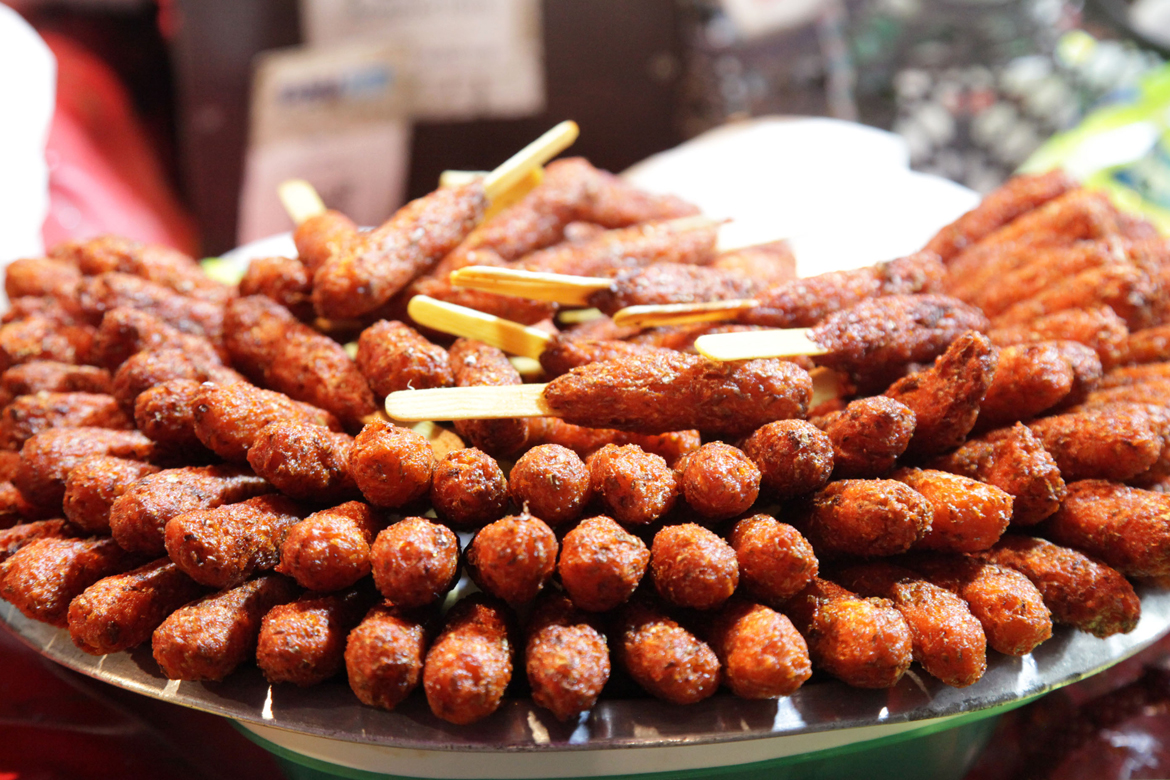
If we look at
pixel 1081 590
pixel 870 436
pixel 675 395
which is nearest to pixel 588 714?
pixel 675 395

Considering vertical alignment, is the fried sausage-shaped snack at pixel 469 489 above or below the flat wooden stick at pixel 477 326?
below

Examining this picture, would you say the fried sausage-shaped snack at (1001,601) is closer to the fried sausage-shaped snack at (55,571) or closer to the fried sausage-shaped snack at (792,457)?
the fried sausage-shaped snack at (792,457)

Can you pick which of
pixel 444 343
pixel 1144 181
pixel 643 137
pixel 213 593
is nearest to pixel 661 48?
pixel 643 137

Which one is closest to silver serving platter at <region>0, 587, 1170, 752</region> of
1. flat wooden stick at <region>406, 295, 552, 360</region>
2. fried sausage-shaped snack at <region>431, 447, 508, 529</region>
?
fried sausage-shaped snack at <region>431, 447, 508, 529</region>

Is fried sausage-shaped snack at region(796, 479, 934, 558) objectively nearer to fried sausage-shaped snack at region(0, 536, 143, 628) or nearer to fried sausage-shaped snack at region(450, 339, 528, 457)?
fried sausage-shaped snack at region(450, 339, 528, 457)

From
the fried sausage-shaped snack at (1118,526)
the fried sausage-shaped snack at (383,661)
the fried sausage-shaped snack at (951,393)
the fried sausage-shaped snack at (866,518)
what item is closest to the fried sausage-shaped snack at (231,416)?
the fried sausage-shaped snack at (383,661)
